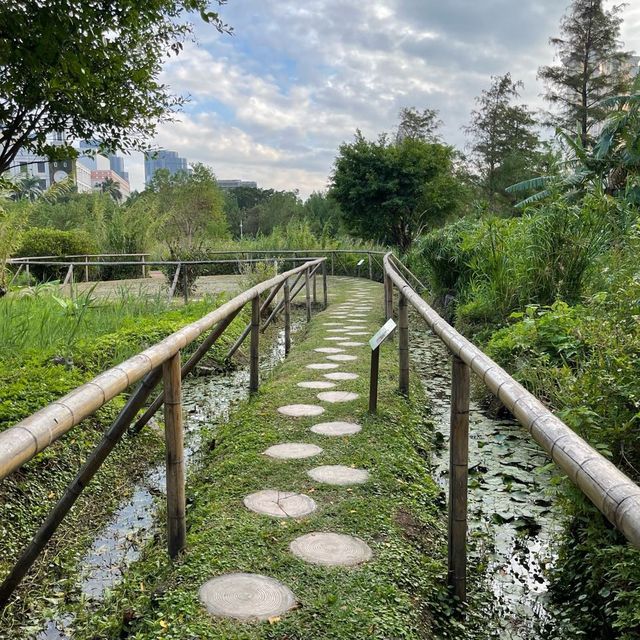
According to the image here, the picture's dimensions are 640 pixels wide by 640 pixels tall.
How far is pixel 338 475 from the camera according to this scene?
2609mm

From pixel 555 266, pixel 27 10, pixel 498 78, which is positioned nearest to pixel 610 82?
pixel 498 78

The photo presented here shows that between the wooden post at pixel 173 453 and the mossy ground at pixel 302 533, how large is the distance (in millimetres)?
88

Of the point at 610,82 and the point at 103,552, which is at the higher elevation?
the point at 610,82

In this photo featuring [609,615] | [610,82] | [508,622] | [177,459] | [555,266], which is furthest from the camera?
[610,82]

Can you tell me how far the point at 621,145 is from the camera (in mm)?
12508

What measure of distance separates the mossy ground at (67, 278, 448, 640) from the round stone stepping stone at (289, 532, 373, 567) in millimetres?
34

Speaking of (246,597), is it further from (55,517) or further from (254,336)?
(254,336)

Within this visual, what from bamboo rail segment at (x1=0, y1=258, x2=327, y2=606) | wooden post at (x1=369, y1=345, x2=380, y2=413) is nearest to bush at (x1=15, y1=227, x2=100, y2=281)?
wooden post at (x1=369, y1=345, x2=380, y2=413)

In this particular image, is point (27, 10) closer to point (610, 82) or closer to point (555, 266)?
point (555, 266)

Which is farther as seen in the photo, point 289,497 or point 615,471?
point 289,497

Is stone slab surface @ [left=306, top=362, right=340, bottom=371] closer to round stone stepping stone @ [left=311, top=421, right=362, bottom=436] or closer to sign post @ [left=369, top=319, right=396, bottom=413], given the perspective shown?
sign post @ [left=369, top=319, right=396, bottom=413]

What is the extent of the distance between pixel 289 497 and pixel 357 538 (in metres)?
0.42

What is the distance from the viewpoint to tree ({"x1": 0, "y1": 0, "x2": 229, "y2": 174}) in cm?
272

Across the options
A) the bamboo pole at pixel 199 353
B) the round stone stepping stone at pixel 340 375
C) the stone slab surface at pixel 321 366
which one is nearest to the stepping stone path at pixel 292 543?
the round stone stepping stone at pixel 340 375
